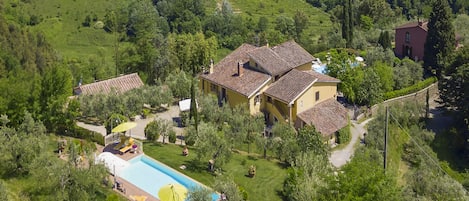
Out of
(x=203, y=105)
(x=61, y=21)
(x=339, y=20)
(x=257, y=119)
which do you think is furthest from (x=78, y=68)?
(x=339, y=20)

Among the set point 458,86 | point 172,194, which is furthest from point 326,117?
point 172,194

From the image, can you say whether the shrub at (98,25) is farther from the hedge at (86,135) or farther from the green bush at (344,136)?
the green bush at (344,136)


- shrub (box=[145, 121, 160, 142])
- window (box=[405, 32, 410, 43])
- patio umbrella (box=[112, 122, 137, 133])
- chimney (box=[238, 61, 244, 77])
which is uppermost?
chimney (box=[238, 61, 244, 77])

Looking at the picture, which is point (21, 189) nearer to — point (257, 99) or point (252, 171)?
point (252, 171)

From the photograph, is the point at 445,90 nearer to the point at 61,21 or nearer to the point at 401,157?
the point at 401,157

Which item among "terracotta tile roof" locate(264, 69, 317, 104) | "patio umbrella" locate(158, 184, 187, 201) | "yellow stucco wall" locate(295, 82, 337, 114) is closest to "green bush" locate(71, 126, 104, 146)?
"patio umbrella" locate(158, 184, 187, 201)

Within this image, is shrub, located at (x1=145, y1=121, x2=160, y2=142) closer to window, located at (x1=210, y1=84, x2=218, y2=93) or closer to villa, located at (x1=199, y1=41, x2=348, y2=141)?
villa, located at (x1=199, y1=41, x2=348, y2=141)
